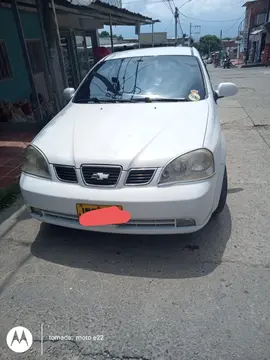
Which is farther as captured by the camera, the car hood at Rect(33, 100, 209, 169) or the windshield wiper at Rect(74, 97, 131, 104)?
the windshield wiper at Rect(74, 97, 131, 104)

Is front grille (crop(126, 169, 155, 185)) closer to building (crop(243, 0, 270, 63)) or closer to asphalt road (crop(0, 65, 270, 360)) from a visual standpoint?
asphalt road (crop(0, 65, 270, 360))

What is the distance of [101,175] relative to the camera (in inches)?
80.6

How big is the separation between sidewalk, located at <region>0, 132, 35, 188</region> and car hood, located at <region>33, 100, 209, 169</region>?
1.53 metres

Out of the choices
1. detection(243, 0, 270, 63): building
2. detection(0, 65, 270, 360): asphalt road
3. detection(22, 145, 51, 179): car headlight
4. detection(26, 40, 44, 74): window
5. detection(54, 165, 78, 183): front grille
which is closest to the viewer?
detection(0, 65, 270, 360): asphalt road

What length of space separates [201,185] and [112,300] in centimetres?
104

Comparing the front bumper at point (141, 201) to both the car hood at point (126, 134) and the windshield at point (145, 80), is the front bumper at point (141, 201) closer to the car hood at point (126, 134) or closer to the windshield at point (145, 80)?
the car hood at point (126, 134)

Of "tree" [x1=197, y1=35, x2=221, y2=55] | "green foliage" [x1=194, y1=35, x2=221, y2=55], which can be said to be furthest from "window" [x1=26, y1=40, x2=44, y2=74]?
"green foliage" [x1=194, y1=35, x2=221, y2=55]

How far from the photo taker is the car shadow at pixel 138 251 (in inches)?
86.9

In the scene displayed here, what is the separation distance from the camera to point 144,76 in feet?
10.6

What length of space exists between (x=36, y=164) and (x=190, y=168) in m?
1.27

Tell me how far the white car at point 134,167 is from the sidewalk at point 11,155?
1546mm

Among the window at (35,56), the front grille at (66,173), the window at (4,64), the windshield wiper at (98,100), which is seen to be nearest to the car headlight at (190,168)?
the front grille at (66,173)

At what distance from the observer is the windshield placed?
117 inches

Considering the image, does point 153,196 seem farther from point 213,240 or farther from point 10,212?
point 10,212
